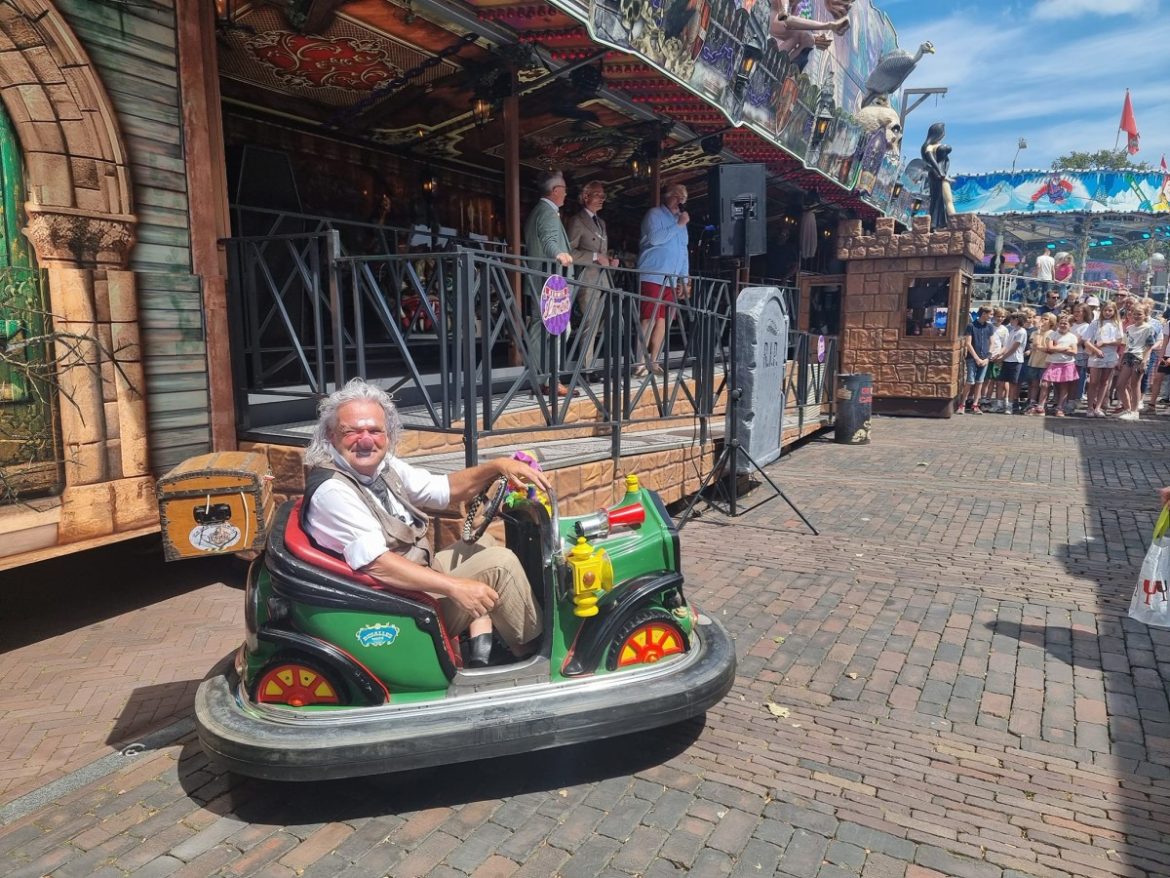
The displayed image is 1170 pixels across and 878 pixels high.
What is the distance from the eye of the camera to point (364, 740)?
2541 millimetres

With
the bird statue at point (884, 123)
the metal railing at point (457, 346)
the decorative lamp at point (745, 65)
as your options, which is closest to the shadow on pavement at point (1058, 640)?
the metal railing at point (457, 346)

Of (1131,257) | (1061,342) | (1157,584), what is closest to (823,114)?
(1061,342)

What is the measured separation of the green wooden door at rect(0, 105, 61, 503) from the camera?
4137 millimetres

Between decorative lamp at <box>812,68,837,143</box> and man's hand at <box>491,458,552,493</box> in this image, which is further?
decorative lamp at <box>812,68,837,143</box>

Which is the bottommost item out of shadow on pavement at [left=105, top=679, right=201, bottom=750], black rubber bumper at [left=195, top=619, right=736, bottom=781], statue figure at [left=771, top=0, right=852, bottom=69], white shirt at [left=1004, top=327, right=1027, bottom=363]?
shadow on pavement at [left=105, top=679, right=201, bottom=750]

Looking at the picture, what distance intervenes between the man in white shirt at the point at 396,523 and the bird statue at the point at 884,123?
13840 millimetres

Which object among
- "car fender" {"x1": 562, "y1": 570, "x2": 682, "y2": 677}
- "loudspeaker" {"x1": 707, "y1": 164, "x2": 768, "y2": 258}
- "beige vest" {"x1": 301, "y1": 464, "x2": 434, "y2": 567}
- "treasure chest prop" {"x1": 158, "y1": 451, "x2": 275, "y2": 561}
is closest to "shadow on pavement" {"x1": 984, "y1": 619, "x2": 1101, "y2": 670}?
"car fender" {"x1": 562, "y1": 570, "x2": 682, "y2": 677}

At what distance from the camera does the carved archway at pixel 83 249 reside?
4.14 m

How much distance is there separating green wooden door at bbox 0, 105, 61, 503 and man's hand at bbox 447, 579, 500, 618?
3101mm

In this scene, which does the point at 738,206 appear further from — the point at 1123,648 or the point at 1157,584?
the point at 1123,648

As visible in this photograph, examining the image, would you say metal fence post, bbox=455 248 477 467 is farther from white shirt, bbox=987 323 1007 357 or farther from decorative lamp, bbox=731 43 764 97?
white shirt, bbox=987 323 1007 357

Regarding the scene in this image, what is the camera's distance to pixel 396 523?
2994mm

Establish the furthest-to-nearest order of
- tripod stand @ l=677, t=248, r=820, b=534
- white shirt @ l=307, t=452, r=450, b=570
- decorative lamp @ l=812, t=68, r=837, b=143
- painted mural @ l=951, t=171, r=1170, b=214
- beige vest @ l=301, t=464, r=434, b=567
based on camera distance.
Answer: painted mural @ l=951, t=171, r=1170, b=214
decorative lamp @ l=812, t=68, r=837, b=143
tripod stand @ l=677, t=248, r=820, b=534
beige vest @ l=301, t=464, r=434, b=567
white shirt @ l=307, t=452, r=450, b=570

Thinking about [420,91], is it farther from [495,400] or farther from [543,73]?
[495,400]
